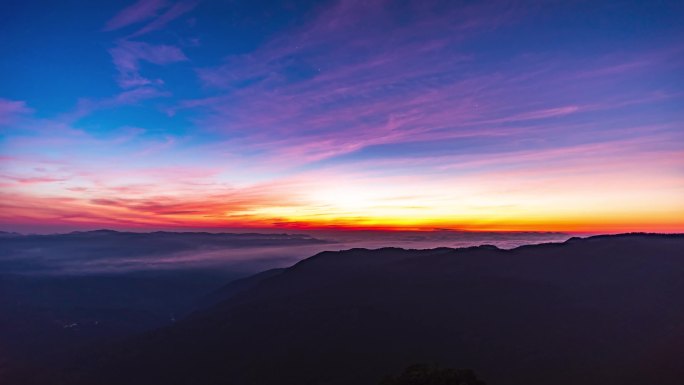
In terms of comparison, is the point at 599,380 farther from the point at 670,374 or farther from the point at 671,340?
the point at 671,340

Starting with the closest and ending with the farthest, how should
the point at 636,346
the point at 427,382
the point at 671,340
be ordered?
1. the point at 427,382
2. the point at 671,340
3. the point at 636,346

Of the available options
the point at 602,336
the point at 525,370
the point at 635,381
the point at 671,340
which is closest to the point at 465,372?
the point at 635,381

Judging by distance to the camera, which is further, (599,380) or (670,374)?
(599,380)

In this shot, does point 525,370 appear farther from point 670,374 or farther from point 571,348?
point 670,374

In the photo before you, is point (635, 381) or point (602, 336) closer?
point (635, 381)

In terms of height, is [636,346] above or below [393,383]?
below

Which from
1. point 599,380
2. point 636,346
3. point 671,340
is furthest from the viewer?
point 636,346

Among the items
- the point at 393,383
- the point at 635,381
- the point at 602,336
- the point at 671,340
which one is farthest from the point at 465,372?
the point at 602,336

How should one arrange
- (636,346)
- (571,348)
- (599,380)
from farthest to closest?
(571,348) → (636,346) → (599,380)

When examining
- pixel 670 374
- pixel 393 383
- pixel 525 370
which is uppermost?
pixel 393 383
